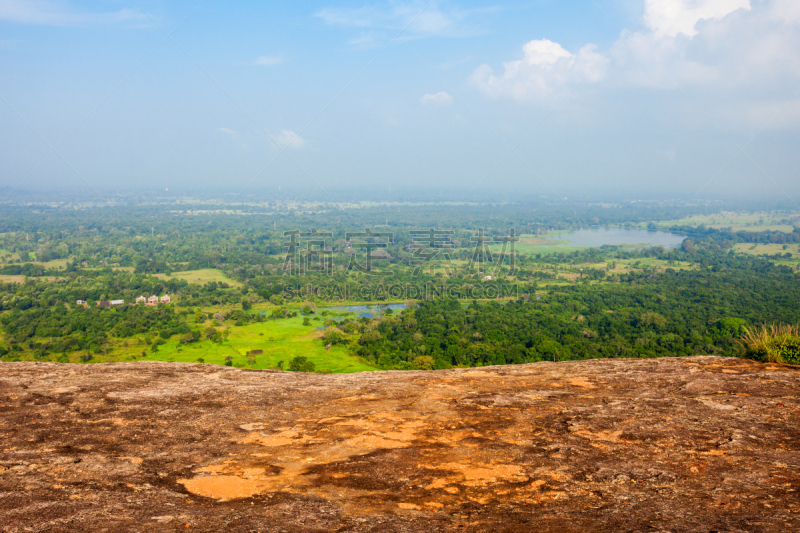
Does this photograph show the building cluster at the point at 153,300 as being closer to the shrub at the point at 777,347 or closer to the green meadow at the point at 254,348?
the green meadow at the point at 254,348

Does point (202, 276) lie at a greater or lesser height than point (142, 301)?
greater

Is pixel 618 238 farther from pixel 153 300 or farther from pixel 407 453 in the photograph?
pixel 407 453

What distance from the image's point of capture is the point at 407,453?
4090mm

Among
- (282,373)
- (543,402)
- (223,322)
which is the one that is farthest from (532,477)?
(223,322)

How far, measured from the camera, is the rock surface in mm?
3096

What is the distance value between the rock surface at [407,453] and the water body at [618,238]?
70.2 meters

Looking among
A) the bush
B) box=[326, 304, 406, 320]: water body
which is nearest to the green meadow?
the bush

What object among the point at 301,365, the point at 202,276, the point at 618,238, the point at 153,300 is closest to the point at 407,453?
the point at 301,365

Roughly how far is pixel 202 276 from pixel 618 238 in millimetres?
67279

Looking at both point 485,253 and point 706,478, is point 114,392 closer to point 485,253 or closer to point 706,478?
point 706,478

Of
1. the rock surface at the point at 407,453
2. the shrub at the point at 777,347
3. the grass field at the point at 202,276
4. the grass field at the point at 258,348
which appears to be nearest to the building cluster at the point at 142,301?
the grass field at the point at 202,276

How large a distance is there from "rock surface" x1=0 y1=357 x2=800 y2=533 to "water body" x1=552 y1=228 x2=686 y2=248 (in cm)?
7023

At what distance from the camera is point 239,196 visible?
6865 inches

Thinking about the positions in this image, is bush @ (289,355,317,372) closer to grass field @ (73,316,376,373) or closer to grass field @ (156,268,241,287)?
grass field @ (73,316,376,373)
